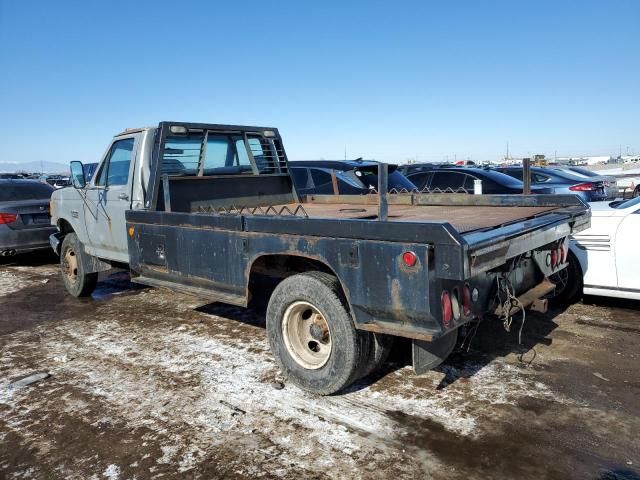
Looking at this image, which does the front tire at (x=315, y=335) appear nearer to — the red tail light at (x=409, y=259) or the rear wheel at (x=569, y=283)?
the red tail light at (x=409, y=259)

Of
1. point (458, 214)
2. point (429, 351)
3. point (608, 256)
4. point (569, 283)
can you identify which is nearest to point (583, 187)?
point (569, 283)

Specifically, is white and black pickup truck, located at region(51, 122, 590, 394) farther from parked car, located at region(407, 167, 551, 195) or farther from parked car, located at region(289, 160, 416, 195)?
parked car, located at region(407, 167, 551, 195)

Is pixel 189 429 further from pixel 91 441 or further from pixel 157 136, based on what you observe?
pixel 157 136

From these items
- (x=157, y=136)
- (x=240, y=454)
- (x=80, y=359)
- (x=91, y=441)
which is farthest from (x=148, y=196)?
(x=240, y=454)

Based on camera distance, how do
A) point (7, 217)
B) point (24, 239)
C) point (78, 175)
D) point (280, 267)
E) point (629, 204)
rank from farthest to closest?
point (24, 239)
point (7, 217)
point (78, 175)
point (629, 204)
point (280, 267)

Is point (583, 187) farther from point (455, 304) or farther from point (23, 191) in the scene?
point (23, 191)

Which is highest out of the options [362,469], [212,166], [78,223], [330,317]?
[212,166]

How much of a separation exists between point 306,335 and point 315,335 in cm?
17

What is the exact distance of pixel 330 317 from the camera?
355 centimetres

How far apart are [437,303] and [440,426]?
3.06 ft

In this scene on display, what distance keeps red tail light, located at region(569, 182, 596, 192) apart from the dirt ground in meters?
7.18

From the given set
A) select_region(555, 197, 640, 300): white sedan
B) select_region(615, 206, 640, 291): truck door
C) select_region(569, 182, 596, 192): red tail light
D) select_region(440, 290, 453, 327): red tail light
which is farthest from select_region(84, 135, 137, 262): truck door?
select_region(569, 182, 596, 192): red tail light

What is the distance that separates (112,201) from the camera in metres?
5.91

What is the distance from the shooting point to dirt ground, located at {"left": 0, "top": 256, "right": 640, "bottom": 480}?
298cm
